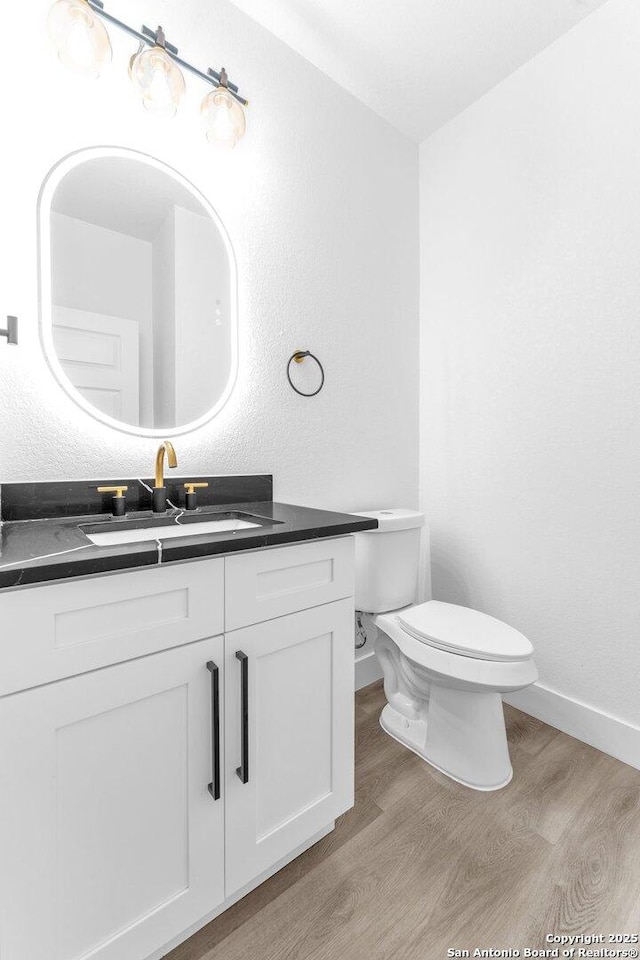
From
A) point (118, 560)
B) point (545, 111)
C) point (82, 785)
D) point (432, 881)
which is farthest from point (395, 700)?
point (545, 111)

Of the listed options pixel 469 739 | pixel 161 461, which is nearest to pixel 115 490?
pixel 161 461

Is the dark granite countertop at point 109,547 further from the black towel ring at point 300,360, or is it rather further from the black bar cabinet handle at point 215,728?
the black towel ring at point 300,360

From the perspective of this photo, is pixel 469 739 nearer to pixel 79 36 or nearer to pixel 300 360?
pixel 300 360

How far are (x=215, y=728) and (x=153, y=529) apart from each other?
0.56 metres

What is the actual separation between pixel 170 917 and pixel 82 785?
37cm

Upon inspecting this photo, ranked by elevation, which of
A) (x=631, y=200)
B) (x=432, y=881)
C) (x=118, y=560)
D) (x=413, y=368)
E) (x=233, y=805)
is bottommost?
(x=432, y=881)

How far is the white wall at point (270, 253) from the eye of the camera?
1.24 m

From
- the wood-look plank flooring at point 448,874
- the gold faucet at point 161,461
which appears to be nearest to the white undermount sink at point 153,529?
the gold faucet at point 161,461

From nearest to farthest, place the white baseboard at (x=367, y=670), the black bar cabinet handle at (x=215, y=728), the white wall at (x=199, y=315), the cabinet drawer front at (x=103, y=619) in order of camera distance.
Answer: the cabinet drawer front at (x=103, y=619)
the black bar cabinet handle at (x=215, y=728)
the white wall at (x=199, y=315)
the white baseboard at (x=367, y=670)

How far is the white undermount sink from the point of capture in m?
1.18

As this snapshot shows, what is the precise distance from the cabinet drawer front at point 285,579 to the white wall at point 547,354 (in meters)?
1.03

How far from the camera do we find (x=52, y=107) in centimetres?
126

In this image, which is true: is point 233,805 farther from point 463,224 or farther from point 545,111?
point 545,111

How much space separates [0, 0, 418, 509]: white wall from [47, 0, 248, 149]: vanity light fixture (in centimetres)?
8
